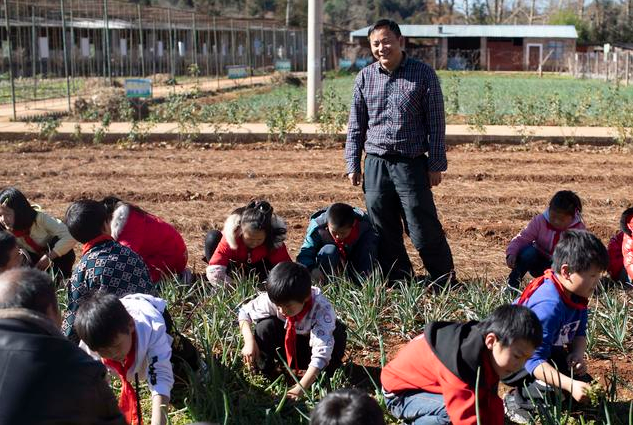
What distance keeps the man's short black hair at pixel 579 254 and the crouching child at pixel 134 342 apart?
1658 millimetres

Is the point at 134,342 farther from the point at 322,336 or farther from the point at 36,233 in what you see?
the point at 36,233

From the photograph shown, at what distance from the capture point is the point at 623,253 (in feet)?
17.0

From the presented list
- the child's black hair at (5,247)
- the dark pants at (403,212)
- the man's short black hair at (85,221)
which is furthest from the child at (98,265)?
the dark pants at (403,212)

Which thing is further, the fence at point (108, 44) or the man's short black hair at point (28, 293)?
the fence at point (108, 44)

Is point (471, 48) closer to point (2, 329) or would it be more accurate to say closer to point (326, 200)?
point (326, 200)

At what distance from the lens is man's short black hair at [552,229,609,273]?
137 inches

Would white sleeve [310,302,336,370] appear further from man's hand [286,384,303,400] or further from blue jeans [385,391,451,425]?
blue jeans [385,391,451,425]

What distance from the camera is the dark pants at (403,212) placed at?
5.30 meters

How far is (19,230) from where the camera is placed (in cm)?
534

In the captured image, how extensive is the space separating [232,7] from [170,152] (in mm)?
59404

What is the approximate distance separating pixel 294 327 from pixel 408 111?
1944mm

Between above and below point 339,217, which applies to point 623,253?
below

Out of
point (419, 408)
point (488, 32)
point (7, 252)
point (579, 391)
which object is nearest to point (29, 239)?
point (7, 252)

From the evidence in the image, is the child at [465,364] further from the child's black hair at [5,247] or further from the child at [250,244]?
the child's black hair at [5,247]
